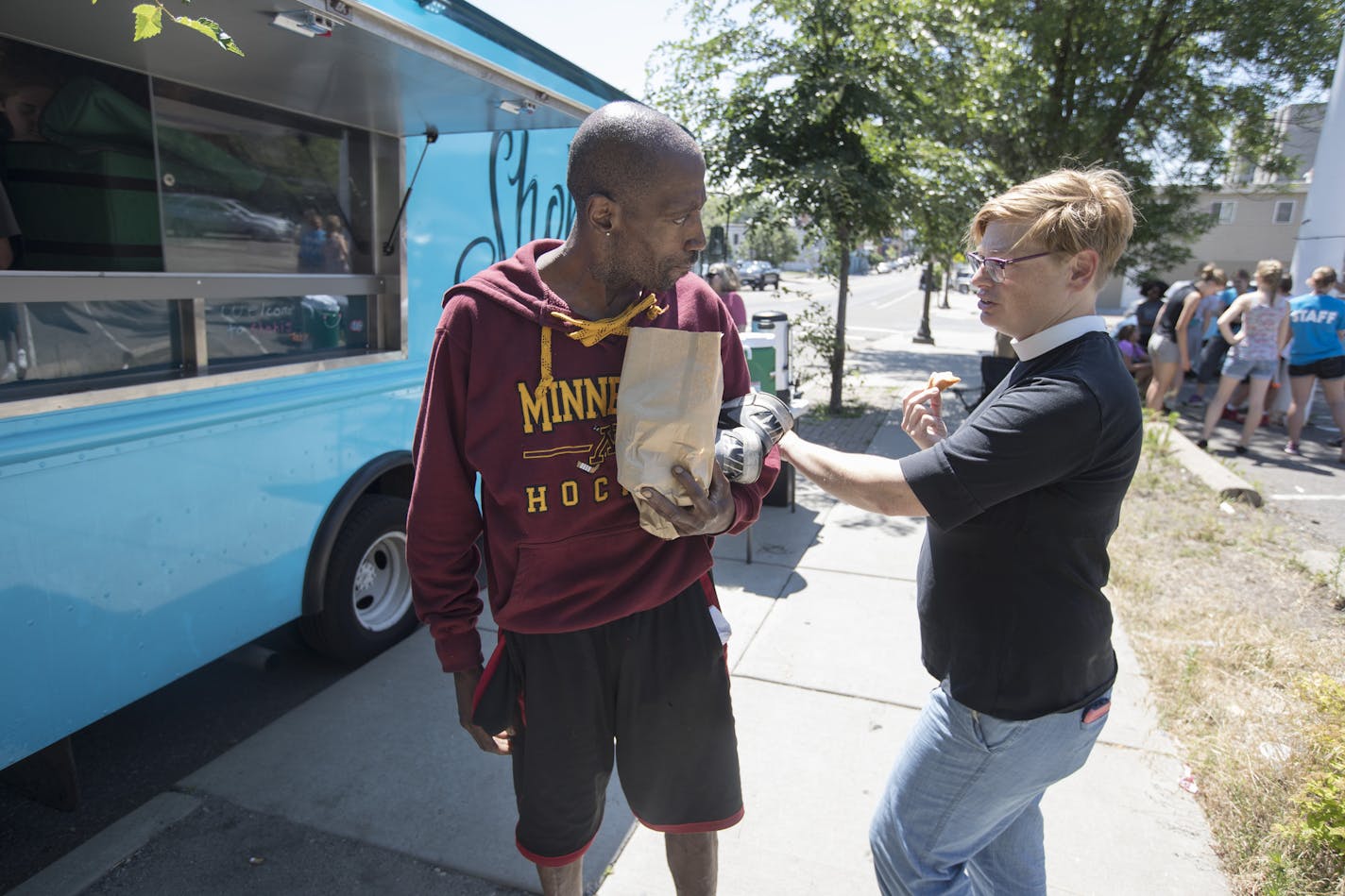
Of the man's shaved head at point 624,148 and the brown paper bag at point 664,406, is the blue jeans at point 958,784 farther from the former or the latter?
the man's shaved head at point 624,148

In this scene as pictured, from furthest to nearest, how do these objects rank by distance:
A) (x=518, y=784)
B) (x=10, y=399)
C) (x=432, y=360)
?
1. (x=10, y=399)
2. (x=518, y=784)
3. (x=432, y=360)

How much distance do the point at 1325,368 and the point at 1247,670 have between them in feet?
20.5

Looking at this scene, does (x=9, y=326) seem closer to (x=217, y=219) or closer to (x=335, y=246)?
(x=217, y=219)

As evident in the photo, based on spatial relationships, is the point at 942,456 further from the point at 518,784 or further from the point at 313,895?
the point at 313,895

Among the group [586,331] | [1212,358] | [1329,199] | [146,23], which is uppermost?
[1329,199]

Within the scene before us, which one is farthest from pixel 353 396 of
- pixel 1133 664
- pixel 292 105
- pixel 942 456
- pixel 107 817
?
pixel 1133 664

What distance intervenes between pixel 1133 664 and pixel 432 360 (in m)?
3.52

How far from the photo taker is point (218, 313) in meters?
3.00

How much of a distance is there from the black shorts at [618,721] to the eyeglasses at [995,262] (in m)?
0.93

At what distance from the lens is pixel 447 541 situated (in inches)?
69.6

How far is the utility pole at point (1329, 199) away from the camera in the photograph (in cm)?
923

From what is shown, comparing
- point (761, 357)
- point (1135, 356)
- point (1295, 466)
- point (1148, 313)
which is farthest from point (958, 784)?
point (1148, 313)

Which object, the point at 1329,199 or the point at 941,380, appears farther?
the point at 1329,199

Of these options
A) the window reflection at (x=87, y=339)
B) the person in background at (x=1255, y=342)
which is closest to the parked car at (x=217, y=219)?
the window reflection at (x=87, y=339)
